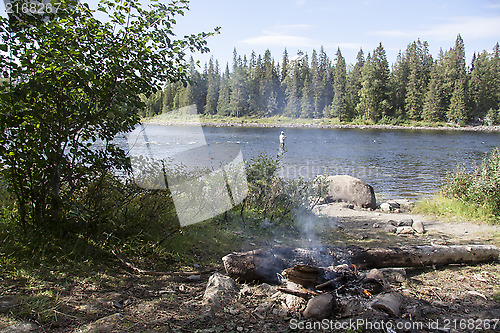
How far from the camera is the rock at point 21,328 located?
2.88 meters

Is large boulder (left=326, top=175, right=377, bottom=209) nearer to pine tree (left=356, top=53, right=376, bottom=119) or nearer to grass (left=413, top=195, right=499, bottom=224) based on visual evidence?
grass (left=413, top=195, right=499, bottom=224)

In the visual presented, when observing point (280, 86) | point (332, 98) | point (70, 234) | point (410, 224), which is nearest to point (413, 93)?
point (332, 98)

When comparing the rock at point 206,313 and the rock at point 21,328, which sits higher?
the rock at point 21,328

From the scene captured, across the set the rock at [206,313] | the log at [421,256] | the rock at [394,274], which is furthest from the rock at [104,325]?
the rock at [394,274]

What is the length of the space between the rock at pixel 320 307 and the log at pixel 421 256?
137 cm

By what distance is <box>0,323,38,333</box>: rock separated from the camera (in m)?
2.88

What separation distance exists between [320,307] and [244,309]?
817 mm

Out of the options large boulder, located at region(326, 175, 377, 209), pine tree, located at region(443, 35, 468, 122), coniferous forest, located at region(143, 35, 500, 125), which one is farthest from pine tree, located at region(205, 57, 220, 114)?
large boulder, located at region(326, 175, 377, 209)

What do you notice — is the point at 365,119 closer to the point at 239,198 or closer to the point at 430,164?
the point at 430,164

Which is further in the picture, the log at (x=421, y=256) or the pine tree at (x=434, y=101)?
the pine tree at (x=434, y=101)

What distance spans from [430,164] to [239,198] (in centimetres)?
2405

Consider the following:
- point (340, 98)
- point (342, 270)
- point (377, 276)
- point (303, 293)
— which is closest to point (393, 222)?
point (377, 276)

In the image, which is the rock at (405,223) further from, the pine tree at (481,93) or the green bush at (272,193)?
the pine tree at (481,93)

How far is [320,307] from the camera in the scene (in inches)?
136
